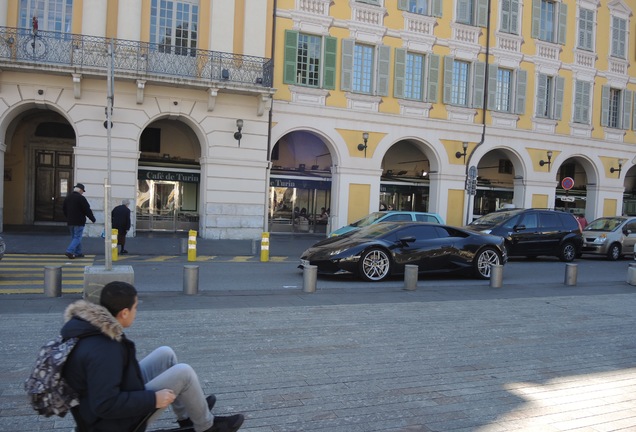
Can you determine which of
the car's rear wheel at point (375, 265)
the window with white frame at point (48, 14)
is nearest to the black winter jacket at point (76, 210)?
the car's rear wheel at point (375, 265)

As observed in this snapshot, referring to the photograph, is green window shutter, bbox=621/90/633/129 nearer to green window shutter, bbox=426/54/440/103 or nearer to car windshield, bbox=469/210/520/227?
green window shutter, bbox=426/54/440/103

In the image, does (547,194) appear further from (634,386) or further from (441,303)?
(634,386)

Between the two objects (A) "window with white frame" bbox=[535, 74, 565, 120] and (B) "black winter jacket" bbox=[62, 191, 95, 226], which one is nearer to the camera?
(B) "black winter jacket" bbox=[62, 191, 95, 226]

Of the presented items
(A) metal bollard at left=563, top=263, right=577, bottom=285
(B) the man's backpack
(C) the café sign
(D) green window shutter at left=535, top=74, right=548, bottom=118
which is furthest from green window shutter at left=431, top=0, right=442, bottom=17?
(B) the man's backpack

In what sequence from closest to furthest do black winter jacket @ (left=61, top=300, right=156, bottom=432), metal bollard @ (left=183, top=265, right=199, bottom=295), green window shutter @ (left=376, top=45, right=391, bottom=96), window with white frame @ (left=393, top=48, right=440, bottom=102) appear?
black winter jacket @ (left=61, top=300, right=156, bottom=432) → metal bollard @ (left=183, top=265, right=199, bottom=295) → green window shutter @ (left=376, top=45, right=391, bottom=96) → window with white frame @ (left=393, top=48, right=440, bottom=102)

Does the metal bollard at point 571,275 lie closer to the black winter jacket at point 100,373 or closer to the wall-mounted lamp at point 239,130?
the black winter jacket at point 100,373

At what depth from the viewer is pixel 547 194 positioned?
29266 mm

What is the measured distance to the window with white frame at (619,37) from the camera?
1215 inches

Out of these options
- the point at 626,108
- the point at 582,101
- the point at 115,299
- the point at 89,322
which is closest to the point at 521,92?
the point at 582,101

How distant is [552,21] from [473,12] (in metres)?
5.26

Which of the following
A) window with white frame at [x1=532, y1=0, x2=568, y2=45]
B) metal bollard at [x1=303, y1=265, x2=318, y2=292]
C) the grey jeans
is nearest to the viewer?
the grey jeans

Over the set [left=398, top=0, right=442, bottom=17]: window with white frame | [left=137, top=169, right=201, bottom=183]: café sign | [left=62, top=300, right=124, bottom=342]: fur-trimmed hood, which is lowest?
[left=62, top=300, right=124, bottom=342]: fur-trimmed hood

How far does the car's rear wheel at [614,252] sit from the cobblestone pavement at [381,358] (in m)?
11.8

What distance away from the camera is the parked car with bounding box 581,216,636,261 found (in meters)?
20.9
